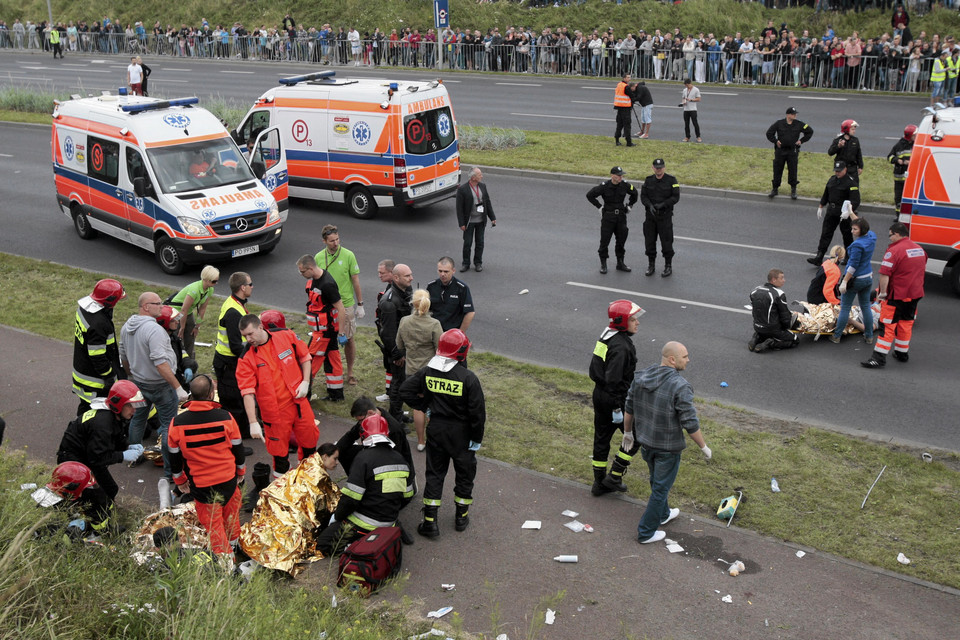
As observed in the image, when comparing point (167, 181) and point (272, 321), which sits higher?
point (167, 181)

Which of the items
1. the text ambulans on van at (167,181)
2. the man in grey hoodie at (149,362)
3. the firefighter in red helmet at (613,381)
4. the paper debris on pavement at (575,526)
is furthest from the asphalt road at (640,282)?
the man in grey hoodie at (149,362)

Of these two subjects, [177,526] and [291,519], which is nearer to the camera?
[177,526]

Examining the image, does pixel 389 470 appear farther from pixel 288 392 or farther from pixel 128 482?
pixel 128 482

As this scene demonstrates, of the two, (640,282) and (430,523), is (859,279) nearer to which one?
(640,282)

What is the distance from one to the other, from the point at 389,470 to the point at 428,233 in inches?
420

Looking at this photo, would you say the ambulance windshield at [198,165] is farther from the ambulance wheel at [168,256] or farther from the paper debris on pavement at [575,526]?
the paper debris on pavement at [575,526]

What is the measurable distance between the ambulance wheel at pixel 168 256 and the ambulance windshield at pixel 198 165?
89cm

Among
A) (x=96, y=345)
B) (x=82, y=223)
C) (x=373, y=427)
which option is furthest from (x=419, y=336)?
(x=82, y=223)

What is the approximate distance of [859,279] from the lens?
11633mm

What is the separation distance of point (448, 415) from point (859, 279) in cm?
689

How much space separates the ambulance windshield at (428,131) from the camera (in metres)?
17.2

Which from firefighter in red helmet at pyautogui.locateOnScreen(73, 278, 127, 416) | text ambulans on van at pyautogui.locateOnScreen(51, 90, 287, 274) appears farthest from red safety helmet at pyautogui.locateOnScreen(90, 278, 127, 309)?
text ambulans on van at pyautogui.locateOnScreen(51, 90, 287, 274)

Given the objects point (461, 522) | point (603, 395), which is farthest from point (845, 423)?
Answer: point (461, 522)

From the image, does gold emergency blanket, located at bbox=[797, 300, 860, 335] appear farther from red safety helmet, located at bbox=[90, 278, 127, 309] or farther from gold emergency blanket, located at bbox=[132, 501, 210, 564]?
red safety helmet, located at bbox=[90, 278, 127, 309]
